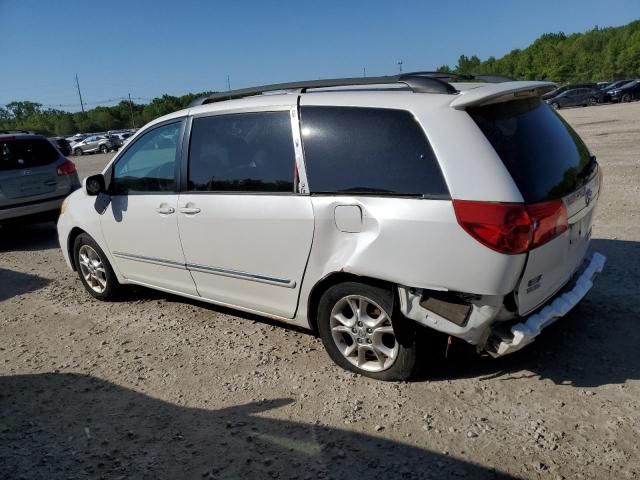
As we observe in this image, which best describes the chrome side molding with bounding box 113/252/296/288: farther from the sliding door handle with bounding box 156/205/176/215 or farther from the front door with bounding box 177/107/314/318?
the sliding door handle with bounding box 156/205/176/215

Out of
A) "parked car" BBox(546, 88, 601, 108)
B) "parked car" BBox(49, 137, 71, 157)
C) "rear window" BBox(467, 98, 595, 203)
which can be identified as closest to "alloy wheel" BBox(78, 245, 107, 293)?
"rear window" BBox(467, 98, 595, 203)

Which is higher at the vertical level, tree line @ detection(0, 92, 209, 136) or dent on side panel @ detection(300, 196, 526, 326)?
tree line @ detection(0, 92, 209, 136)

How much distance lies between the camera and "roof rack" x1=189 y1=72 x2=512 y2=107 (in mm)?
3145

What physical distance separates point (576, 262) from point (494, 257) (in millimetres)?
1019

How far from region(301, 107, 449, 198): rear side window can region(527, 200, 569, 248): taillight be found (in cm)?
47

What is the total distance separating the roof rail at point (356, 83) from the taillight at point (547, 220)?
825 mm

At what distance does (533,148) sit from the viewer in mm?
3068

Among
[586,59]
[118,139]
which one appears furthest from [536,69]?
[118,139]

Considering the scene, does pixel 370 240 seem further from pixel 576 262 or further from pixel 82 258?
pixel 82 258

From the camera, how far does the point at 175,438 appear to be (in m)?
3.06

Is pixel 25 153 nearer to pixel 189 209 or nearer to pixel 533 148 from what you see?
pixel 189 209

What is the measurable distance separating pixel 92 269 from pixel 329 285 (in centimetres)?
306

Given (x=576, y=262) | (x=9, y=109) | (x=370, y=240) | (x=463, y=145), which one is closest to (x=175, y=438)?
(x=370, y=240)

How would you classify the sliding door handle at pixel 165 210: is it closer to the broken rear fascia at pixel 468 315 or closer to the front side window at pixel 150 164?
the front side window at pixel 150 164
